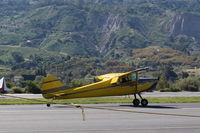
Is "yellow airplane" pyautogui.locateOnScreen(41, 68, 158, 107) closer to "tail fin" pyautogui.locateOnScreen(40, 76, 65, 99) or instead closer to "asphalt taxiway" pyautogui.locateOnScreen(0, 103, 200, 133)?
"tail fin" pyautogui.locateOnScreen(40, 76, 65, 99)

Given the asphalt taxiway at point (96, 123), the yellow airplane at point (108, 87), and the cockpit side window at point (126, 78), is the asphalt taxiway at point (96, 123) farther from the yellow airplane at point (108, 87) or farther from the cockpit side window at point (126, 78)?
the cockpit side window at point (126, 78)

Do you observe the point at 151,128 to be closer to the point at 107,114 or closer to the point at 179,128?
the point at 179,128

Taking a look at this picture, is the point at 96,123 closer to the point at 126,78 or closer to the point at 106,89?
the point at 106,89

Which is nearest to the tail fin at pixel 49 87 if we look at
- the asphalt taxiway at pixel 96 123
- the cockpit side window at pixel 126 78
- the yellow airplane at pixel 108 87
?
the yellow airplane at pixel 108 87

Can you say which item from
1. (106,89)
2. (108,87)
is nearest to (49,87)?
(106,89)

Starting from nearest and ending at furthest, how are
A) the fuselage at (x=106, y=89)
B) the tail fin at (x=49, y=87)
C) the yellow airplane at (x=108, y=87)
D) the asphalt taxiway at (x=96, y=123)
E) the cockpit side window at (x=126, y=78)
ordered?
the asphalt taxiway at (x=96, y=123)
the tail fin at (x=49, y=87)
the yellow airplane at (x=108, y=87)
the fuselage at (x=106, y=89)
the cockpit side window at (x=126, y=78)

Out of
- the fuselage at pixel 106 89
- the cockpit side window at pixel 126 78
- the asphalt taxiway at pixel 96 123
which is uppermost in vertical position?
the cockpit side window at pixel 126 78

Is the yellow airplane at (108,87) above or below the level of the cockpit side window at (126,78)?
below

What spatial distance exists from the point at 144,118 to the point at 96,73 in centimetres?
11293

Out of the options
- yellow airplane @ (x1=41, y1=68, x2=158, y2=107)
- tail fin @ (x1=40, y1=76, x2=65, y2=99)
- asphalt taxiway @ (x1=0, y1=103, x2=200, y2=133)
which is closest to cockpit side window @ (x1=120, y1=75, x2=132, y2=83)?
yellow airplane @ (x1=41, y1=68, x2=158, y2=107)

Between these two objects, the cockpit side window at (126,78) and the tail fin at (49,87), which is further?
the cockpit side window at (126,78)

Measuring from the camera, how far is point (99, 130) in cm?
1520

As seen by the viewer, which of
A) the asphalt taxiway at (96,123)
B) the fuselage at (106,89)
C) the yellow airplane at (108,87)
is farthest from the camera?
the fuselage at (106,89)

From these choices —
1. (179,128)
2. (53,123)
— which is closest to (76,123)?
(53,123)
